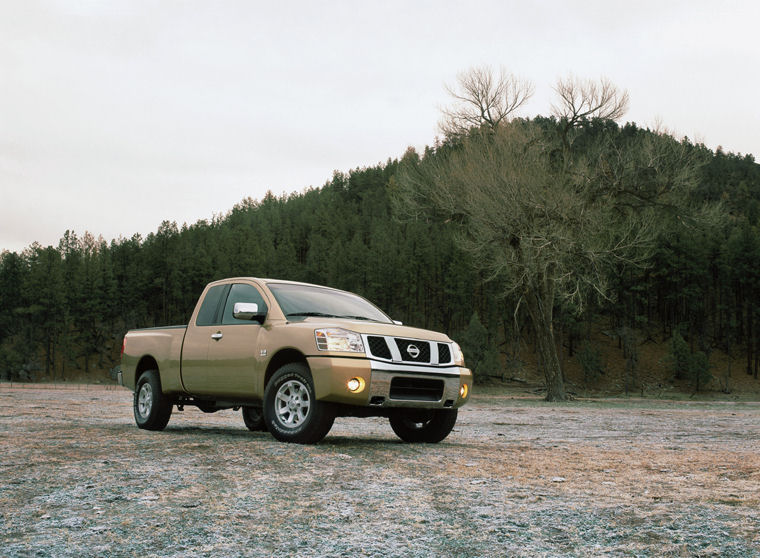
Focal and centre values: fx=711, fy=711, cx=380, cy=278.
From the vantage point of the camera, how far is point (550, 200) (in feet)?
91.5

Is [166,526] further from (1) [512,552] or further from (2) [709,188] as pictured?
(2) [709,188]

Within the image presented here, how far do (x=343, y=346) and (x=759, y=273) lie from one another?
9037 cm

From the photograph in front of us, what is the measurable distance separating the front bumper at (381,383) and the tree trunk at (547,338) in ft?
70.9

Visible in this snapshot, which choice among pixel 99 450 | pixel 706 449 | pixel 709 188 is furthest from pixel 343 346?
pixel 709 188

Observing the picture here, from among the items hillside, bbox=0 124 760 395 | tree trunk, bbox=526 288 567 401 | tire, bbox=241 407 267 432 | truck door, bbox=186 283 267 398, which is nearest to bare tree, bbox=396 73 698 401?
tree trunk, bbox=526 288 567 401

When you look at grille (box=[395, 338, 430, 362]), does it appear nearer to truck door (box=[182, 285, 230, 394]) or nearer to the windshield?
the windshield

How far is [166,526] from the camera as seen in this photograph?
14.3 feet

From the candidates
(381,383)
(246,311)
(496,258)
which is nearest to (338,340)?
(381,383)

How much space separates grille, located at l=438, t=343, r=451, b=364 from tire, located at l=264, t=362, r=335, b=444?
5.42 ft

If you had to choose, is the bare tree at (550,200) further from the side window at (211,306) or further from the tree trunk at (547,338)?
the side window at (211,306)

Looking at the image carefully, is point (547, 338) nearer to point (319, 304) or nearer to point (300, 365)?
point (319, 304)

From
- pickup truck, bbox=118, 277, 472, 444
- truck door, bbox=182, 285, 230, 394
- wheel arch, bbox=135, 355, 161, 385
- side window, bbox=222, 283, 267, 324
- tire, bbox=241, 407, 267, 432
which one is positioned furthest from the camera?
tire, bbox=241, 407, 267, 432

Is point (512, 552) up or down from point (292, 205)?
down

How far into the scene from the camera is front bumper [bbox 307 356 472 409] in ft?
26.0
